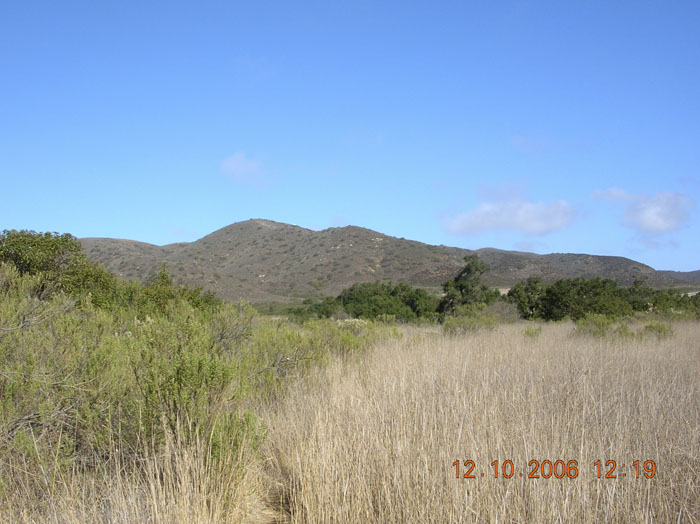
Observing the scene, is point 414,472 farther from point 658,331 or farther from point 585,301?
point 585,301

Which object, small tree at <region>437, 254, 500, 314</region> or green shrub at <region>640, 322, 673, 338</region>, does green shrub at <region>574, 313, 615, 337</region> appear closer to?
green shrub at <region>640, 322, 673, 338</region>

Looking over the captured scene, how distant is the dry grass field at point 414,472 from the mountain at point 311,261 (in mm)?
30415

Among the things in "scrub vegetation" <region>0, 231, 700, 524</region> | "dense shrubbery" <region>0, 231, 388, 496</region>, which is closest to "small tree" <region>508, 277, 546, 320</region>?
"scrub vegetation" <region>0, 231, 700, 524</region>

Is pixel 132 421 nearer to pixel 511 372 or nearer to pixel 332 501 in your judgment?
pixel 332 501

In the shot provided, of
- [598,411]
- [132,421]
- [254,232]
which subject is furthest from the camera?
[254,232]

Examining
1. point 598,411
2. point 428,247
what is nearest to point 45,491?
point 598,411

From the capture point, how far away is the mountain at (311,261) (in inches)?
1697

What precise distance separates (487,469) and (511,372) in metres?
3.84

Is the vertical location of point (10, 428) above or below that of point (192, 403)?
below

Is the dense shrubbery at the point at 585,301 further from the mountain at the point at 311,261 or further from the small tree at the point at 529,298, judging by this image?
the mountain at the point at 311,261

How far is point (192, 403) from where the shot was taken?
368 cm
